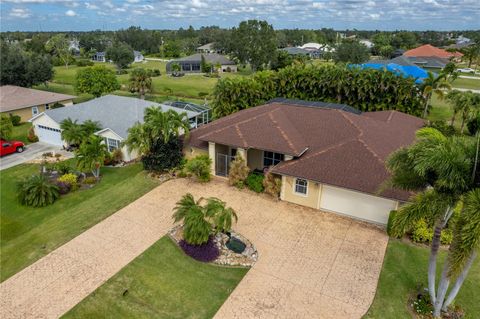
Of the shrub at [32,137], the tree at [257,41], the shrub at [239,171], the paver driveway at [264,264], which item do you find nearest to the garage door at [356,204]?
the paver driveway at [264,264]

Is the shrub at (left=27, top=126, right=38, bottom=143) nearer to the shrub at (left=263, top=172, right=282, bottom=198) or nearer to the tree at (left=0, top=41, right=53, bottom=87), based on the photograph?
the tree at (left=0, top=41, right=53, bottom=87)

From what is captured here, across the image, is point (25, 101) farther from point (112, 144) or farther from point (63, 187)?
point (63, 187)

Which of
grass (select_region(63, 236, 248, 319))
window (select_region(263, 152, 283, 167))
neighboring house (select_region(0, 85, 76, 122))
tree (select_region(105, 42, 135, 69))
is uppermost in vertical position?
tree (select_region(105, 42, 135, 69))

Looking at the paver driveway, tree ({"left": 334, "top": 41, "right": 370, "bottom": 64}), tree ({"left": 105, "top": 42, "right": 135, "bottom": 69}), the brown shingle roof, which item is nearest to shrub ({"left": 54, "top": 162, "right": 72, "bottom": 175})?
the paver driveway

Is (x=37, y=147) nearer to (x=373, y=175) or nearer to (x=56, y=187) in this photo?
(x=56, y=187)

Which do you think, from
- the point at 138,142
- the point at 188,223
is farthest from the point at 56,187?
the point at 188,223

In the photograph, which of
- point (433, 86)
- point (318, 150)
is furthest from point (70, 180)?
point (433, 86)

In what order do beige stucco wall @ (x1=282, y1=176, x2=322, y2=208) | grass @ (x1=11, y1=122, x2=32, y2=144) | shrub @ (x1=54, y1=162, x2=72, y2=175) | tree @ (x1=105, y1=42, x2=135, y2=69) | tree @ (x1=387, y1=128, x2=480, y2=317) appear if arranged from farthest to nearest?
tree @ (x1=105, y1=42, x2=135, y2=69) < grass @ (x1=11, y1=122, x2=32, y2=144) < shrub @ (x1=54, y1=162, x2=72, y2=175) < beige stucco wall @ (x1=282, y1=176, x2=322, y2=208) < tree @ (x1=387, y1=128, x2=480, y2=317)
